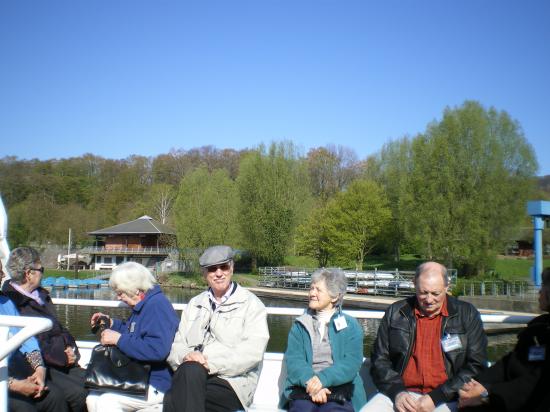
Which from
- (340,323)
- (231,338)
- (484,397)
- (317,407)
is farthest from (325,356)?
(484,397)

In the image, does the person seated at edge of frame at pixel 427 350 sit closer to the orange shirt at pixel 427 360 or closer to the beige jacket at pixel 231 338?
the orange shirt at pixel 427 360

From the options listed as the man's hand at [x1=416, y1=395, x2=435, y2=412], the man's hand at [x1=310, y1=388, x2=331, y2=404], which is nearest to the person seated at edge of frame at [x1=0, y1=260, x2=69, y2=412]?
the man's hand at [x1=310, y1=388, x2=331, y2=404]

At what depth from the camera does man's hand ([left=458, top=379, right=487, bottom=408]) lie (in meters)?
2.91

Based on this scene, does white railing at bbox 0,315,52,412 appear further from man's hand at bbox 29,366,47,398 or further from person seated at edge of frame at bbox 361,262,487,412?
person seated at edge of frame at bbox 361,262,487,412

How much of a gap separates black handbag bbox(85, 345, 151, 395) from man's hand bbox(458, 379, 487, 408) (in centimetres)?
177

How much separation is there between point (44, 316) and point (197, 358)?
3.61 feet

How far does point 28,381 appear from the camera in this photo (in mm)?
3059

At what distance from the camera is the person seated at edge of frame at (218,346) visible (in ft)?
9.87

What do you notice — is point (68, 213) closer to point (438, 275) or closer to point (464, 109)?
point (464, 109)

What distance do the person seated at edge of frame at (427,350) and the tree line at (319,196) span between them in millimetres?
30820

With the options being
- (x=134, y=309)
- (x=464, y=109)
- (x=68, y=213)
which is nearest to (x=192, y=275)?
(x=68, y=213)

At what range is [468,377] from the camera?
304cm

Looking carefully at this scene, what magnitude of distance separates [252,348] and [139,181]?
6163 cm

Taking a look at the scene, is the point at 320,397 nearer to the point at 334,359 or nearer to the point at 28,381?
the point at 334,359
